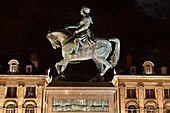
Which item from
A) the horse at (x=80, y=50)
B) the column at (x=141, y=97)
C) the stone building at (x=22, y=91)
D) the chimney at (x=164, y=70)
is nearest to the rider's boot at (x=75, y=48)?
the horse at (x=80, y=50)

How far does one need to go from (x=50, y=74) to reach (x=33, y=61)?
8.39ft

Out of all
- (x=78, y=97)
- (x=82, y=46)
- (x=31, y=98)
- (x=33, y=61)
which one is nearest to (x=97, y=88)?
(x=78, y=97)

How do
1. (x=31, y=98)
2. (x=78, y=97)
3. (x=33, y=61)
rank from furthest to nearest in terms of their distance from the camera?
(x=33, y=61)
(x=31, y=98)
(x=78, y=97)

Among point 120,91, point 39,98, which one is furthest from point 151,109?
point 39,98

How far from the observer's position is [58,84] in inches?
588

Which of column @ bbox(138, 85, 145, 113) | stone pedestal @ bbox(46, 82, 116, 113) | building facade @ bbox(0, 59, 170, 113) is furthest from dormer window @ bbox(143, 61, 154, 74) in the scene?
stone pedestal @ bbox(46, 82, 116, 113)

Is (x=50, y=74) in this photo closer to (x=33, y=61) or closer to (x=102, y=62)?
(x=33, y=61)

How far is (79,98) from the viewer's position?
47.9ft

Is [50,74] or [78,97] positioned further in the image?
[50,74]

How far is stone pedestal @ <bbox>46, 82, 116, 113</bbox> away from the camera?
1443 centimetres

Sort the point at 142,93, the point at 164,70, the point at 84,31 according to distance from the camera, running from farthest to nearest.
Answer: the point at 164,70 < the point at 142,93 < the point at 84,31

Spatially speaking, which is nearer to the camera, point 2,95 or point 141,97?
point 2,95

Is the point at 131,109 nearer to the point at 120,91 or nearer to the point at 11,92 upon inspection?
the point at 120,91

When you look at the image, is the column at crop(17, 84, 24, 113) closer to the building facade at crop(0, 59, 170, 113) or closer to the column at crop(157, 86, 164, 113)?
the building facade at crop(0, 59, 170, 113)
